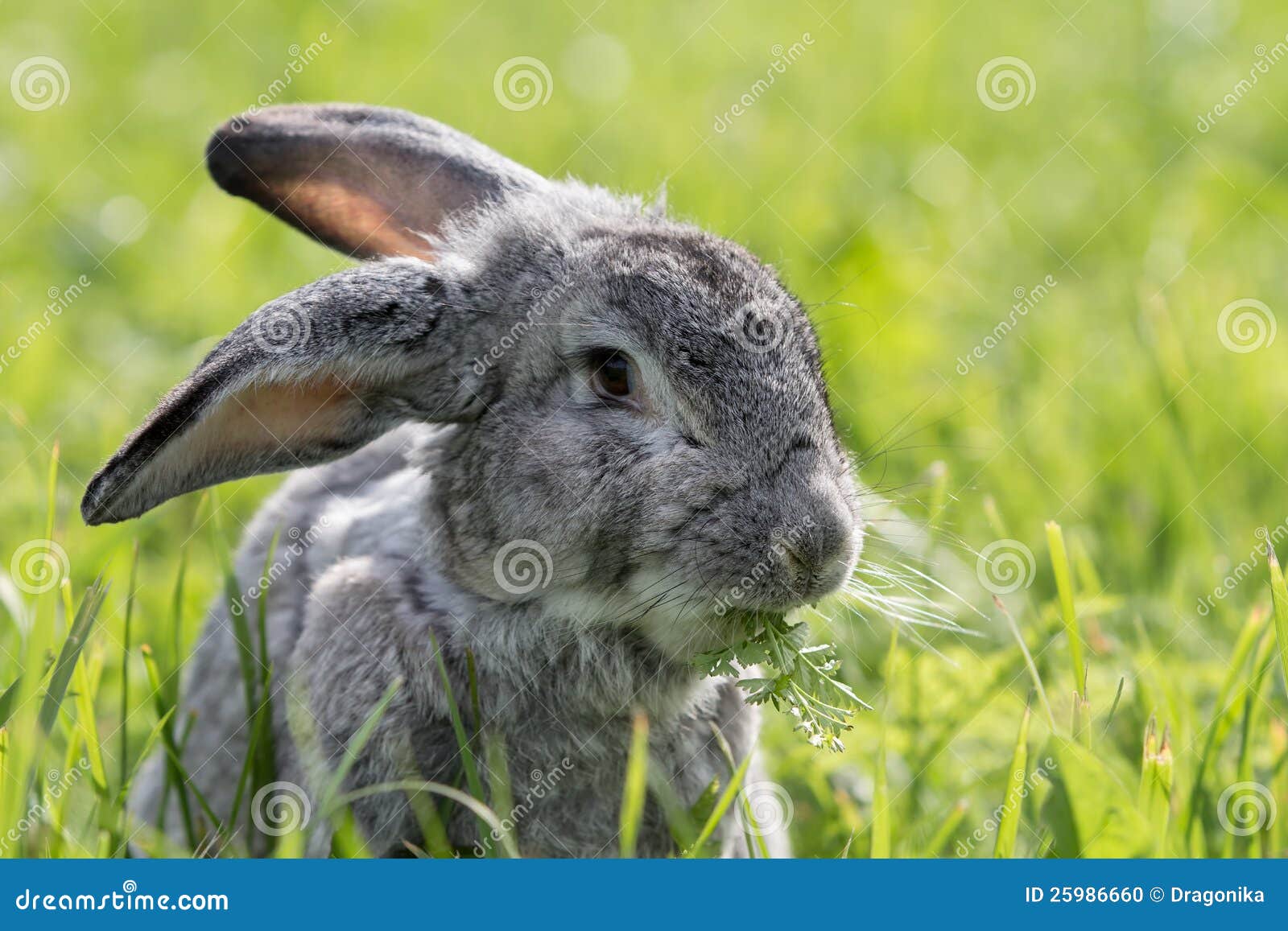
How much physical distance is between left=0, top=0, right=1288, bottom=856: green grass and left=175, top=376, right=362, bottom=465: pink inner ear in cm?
53

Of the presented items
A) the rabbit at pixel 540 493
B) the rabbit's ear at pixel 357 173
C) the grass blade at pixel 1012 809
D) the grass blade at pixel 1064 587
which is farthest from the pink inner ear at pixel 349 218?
the grass blade at pixel 1012 809

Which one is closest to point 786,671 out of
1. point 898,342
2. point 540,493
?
point 540,493

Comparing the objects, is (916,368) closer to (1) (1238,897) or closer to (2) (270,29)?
(1) (1238,897)

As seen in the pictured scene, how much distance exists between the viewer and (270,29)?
363 inches

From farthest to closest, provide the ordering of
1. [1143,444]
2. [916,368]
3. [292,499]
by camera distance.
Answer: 1. [916,368]
2. [1143,444]
3. [292,499]

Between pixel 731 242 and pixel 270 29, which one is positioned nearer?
pixel 731 242

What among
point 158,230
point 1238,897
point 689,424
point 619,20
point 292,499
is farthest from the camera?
point 619,20

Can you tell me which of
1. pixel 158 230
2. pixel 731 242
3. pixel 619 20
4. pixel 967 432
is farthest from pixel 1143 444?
pixel 619 20

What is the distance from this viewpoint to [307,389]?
3.82 m

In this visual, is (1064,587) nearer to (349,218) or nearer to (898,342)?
(349,218)

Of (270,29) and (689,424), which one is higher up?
(270,29)

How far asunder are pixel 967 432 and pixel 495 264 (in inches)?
98.6

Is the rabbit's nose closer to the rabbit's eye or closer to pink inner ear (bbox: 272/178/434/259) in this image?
the rabbit's eye

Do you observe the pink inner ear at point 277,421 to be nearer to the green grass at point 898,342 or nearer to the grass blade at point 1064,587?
the green grass at point 898,342
